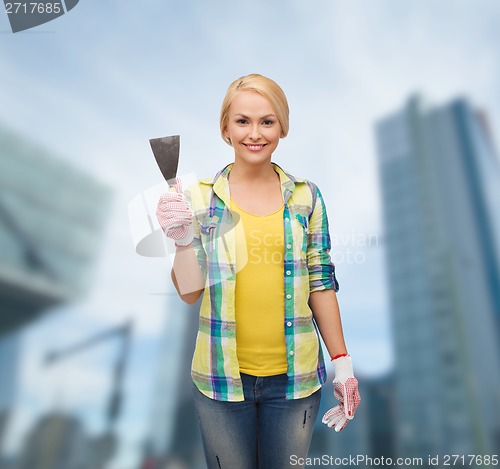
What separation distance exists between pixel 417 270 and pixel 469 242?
8011 mm

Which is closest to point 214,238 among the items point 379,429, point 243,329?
point 243,329

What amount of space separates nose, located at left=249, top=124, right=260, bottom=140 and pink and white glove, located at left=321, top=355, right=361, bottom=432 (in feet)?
2.54

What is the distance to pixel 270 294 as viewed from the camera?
1354 millimetres

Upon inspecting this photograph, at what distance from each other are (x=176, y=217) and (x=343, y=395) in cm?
78

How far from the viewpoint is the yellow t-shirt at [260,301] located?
4.33ft

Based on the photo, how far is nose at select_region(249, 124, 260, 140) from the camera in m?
1.43
